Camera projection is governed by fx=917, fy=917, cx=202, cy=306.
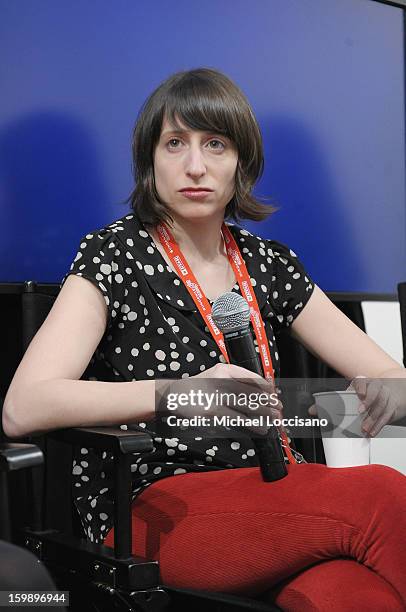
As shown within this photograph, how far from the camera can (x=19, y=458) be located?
1.20 meters

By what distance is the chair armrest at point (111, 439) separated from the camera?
1.44 m

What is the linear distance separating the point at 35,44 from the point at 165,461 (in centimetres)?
106

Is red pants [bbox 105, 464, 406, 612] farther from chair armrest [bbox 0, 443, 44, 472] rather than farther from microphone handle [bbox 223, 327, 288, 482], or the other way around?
chair armrest [bbox 0, 443, 44, 472]

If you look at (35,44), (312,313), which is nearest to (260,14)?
(35,44)

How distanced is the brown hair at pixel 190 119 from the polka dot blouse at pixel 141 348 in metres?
0.08

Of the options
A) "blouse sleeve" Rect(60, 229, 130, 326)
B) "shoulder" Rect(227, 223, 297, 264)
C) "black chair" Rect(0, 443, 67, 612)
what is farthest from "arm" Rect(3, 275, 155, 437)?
"shoulder" Rect(227, 223, 297, 264)

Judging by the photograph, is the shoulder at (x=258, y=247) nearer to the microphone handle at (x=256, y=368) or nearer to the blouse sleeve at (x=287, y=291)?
the blouse sleeve at (x=287, y=291)

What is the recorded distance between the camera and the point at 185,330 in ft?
5.93

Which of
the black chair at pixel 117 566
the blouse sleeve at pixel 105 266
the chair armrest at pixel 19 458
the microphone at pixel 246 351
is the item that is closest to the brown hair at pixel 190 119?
the blouse sleeve at pixel 105 266

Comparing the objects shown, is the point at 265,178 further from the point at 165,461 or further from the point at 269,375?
the point at 165,461

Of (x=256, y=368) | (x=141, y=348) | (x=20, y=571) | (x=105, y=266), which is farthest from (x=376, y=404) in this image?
(x=20, y=571)

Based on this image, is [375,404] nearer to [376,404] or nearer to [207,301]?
[376,404]

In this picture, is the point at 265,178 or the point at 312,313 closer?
the point at 312,313

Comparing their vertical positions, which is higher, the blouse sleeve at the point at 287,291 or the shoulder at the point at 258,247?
the shoulder at the point at 258,247
